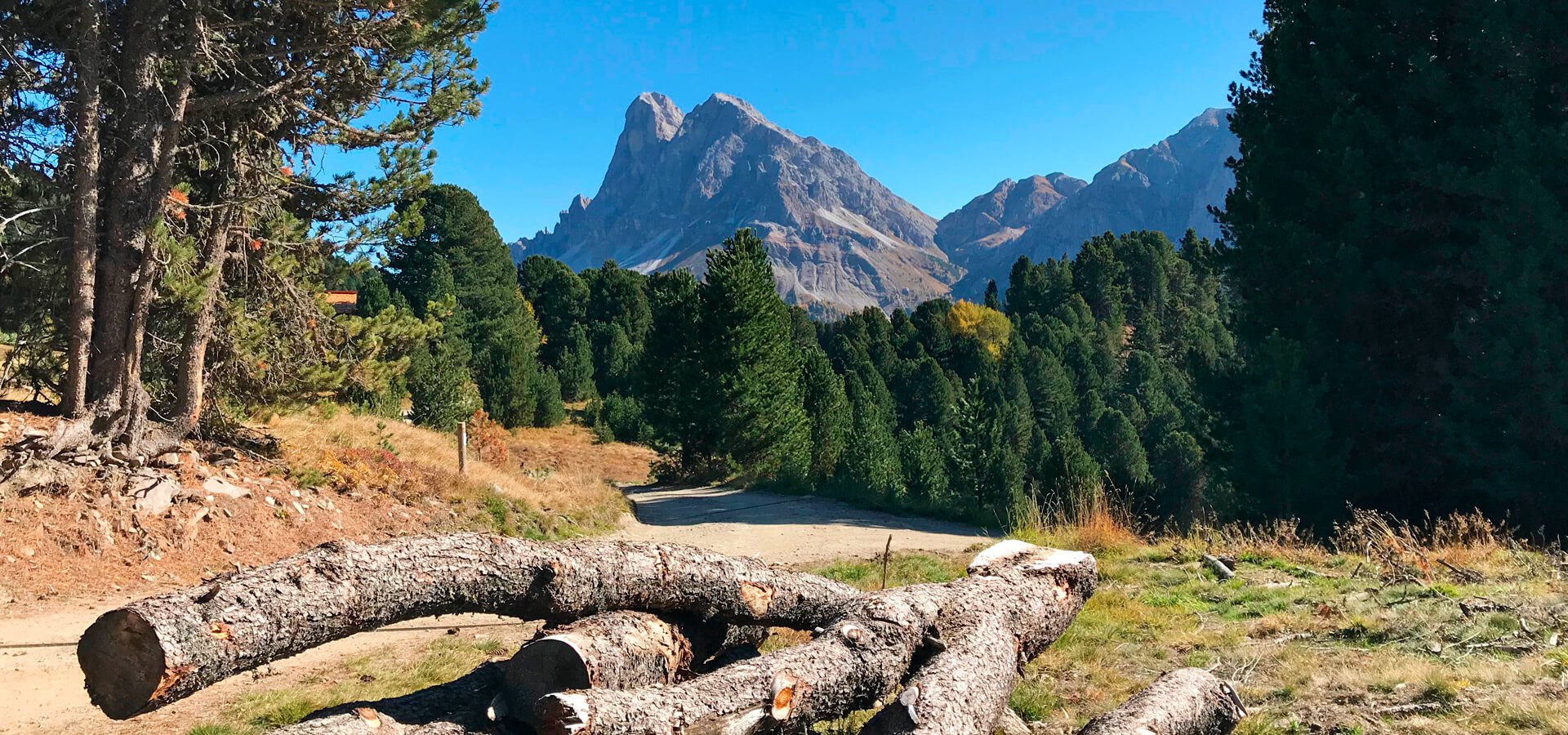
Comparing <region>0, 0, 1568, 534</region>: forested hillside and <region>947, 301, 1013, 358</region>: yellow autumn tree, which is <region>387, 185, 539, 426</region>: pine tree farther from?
<region>947, 301, 1013, 358</region>: yellow autumn tree

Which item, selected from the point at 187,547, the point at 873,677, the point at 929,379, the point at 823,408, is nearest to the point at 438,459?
the point at 187,547

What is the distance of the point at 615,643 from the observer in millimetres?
3885

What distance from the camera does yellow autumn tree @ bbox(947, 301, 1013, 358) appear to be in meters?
70.2

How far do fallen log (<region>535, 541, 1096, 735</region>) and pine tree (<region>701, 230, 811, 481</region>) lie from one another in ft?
62.8

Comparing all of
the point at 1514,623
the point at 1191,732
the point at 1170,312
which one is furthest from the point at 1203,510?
the point at 1170,312

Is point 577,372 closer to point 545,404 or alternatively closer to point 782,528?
point 545,404

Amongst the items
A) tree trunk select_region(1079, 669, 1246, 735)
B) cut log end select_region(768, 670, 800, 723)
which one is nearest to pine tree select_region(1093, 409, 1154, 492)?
tree trunk select_region(1079, 669, 1246, 735)

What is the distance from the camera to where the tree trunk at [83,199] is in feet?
31.8

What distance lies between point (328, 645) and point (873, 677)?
5424 mm

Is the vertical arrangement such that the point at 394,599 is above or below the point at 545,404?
below

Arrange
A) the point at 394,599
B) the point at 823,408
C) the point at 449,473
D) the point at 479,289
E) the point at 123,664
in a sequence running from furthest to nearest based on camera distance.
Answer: the point at 479,289, the point at 823,408, the point at 449,473, the point at 394,599, the point at 123,664

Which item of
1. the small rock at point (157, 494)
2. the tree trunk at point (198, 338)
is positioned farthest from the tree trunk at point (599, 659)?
the tree trunk at point (198, 338)

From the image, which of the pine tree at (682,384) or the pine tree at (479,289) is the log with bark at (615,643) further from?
the pine tree at (479,289)

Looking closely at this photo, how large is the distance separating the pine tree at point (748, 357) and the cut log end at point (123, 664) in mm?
20920
